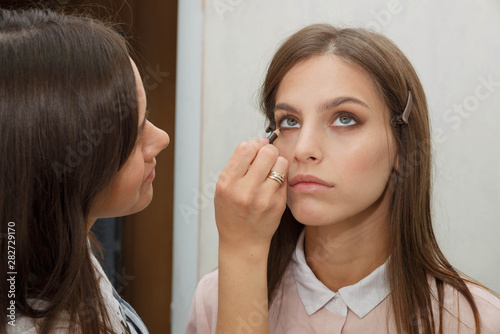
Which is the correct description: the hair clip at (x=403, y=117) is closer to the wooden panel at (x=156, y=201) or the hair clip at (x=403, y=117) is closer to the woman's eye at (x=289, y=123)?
the woman's eye at (x=289, y=123)

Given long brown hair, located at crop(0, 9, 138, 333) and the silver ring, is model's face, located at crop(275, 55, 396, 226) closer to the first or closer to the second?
the silver ring

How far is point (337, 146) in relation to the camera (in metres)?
0.91

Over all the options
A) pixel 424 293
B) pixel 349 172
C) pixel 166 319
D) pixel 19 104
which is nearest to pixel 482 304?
pixel 424 293

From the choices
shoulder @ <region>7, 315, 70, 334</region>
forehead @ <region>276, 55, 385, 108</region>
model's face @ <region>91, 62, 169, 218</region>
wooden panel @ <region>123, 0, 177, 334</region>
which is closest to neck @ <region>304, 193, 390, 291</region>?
forehead @ <region>276, 55, 385, 108</region>

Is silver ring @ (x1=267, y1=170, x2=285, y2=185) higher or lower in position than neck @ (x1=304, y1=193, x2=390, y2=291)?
higher

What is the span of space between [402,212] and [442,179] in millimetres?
317

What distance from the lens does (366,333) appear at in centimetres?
92

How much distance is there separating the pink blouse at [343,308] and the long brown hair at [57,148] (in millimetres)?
288

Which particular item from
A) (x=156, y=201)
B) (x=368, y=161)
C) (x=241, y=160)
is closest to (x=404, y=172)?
(x=368, y=161)

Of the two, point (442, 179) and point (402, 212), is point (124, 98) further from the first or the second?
point (442, 179)

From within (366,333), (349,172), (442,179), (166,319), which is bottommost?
(166,319)

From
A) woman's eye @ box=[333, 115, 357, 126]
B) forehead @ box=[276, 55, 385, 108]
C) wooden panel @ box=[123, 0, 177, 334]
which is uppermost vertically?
forehead @ box=[276, 55, 385, 108]

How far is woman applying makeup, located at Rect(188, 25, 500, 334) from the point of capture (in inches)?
34.1

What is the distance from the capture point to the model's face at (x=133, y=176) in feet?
2.84
